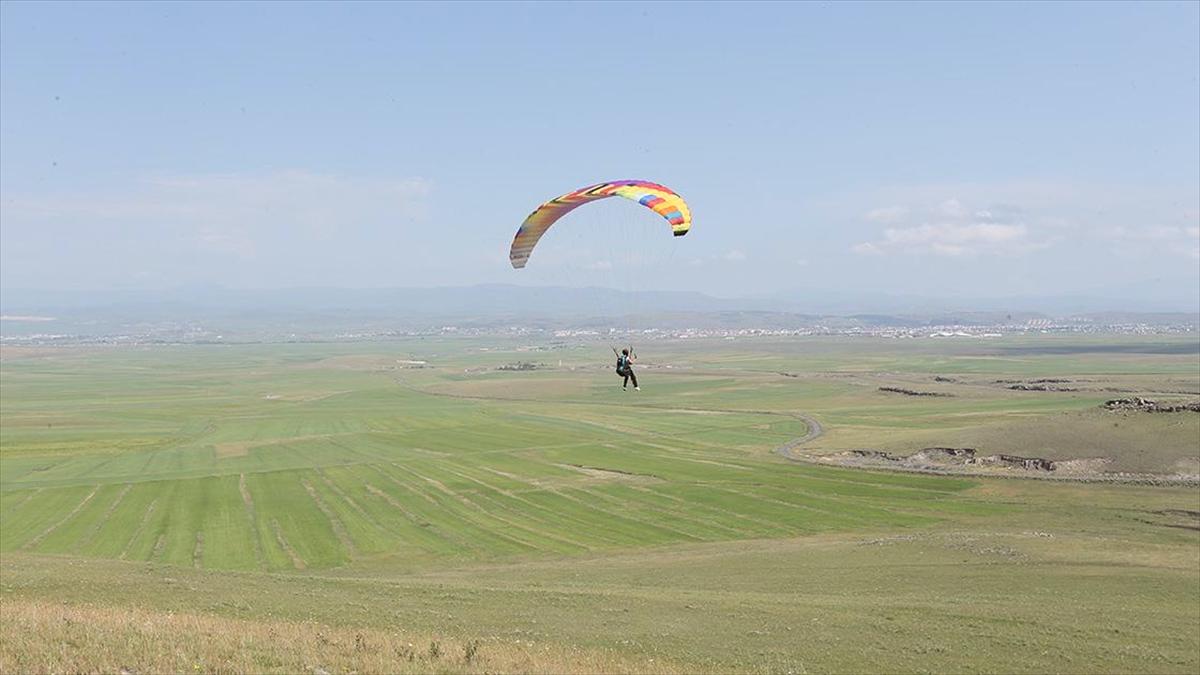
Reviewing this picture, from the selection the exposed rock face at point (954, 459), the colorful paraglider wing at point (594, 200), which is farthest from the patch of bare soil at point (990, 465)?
the colorful paraglider wing at point (594, 200)

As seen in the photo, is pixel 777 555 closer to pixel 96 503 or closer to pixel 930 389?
pixel 96 503

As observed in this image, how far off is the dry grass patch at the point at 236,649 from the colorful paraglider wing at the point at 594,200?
15.1 m

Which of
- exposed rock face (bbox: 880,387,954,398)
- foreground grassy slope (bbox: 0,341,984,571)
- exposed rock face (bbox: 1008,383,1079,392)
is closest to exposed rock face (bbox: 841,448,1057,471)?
foreground grassy slope (bbox: 0,341,984,571)

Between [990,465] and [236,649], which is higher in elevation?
[236,649]

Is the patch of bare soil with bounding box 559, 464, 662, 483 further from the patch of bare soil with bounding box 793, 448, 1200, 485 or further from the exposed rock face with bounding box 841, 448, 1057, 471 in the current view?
the exposed rock face with bounding box 841, 448, 1057, 471

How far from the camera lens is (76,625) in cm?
1738

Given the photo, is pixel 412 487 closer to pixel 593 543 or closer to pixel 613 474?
pixel 613 474

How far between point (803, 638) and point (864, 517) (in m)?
26.9

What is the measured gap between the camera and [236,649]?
53.4 ft

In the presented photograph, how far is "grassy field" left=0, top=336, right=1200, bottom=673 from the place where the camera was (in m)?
22.8

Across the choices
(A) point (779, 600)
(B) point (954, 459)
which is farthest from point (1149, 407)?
(A) point (779, 600)

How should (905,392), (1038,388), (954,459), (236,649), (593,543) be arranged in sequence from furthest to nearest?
(1038,388) < (905,392) < (954,459) < (593,543) < (236,649)

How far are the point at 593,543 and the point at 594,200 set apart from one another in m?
20.0

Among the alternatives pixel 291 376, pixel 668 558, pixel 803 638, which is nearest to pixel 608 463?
pixel 668 558
